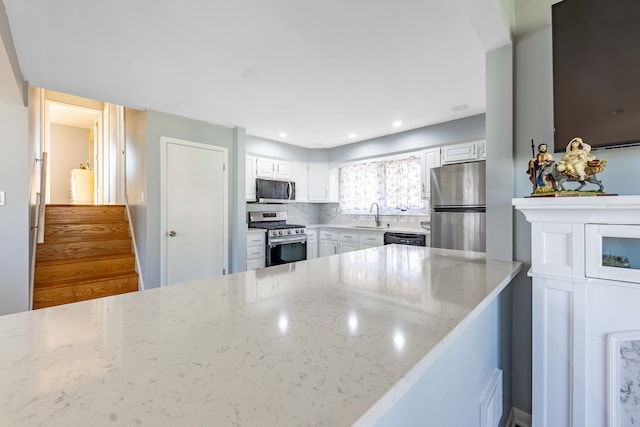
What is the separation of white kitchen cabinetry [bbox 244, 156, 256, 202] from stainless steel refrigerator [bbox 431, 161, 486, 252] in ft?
8.63

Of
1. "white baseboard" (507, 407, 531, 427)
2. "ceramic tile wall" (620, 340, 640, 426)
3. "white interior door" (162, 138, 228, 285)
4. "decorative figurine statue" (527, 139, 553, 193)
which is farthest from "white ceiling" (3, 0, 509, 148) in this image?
"white baseboard" (507, 407, 531, 427)

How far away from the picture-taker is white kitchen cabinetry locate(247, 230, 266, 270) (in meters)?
4.12

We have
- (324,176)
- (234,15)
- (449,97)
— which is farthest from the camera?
(324,176)

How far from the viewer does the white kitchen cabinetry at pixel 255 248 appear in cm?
412

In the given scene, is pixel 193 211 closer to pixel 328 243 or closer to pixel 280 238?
pixel 280 238

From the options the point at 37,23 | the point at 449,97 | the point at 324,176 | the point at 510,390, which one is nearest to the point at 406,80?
the point at 449,97

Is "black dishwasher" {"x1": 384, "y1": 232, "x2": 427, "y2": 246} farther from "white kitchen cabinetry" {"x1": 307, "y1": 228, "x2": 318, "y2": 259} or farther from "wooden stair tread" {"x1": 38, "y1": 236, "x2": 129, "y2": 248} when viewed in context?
"wooden stair tread" {"x1": 38, "y1": 236, "x2": 129, "y2": 248}

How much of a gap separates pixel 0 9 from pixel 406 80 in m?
2.72

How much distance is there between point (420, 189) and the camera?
4184mm

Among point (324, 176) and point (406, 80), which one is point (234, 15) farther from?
point (324, 176)

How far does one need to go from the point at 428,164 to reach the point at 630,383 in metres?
3.14

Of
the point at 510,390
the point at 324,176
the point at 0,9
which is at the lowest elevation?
the point at 510,390

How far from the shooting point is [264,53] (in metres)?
2.05

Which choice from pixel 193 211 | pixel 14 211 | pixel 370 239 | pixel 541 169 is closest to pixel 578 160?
pixel 541 169
